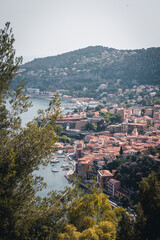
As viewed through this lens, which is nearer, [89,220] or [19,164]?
[19,164]

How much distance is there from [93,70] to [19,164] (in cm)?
6456

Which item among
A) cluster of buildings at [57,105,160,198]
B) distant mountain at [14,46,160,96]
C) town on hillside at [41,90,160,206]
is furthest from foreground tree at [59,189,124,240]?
distant mountain at [14,46,160,96]

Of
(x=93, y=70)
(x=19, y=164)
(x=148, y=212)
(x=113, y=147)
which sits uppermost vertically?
(x=93, y=70)

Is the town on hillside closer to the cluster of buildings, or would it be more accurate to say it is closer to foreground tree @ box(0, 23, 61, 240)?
the cluster of buildings

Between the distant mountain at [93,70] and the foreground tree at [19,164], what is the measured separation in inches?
1872

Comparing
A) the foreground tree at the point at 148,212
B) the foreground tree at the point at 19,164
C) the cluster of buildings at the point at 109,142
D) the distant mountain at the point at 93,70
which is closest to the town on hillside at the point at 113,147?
the cluster of buildings at the point at 109,142

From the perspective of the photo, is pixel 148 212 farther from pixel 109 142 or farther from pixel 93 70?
pixel 93 70

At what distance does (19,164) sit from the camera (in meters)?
3.69

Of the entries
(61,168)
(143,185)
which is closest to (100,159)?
(61,168)

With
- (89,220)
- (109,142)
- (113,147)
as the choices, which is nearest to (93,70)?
(109,142)

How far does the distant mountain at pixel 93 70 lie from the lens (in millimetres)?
55344

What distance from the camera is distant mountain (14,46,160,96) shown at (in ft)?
182

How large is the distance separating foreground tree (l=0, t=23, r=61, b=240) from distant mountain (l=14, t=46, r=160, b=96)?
47543 millimetres

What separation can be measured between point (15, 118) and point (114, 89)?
Result: 1987 inches
